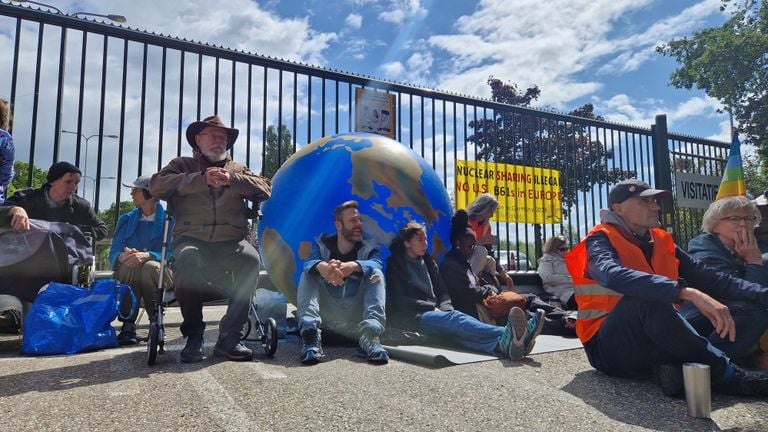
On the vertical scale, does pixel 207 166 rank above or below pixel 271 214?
above

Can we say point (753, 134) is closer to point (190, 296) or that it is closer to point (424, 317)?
point (424, 317)

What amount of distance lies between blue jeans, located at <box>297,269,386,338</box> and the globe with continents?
44cm

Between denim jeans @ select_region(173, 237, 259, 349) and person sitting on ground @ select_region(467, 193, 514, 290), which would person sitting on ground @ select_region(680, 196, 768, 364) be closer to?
person sitting on ground @ select_region(467, 193, 514, 290)

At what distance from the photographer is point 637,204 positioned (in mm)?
A: 3029

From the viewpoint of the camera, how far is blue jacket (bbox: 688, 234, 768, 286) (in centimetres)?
326

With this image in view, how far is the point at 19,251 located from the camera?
366cm

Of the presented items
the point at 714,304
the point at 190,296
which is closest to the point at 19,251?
the point at 190,296

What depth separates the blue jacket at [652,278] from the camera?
2.53 metres

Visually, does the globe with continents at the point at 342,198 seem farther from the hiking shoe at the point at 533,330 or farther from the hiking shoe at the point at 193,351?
the hiking shoe at the point at 533,330

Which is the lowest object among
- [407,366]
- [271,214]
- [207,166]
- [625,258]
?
[407,366]

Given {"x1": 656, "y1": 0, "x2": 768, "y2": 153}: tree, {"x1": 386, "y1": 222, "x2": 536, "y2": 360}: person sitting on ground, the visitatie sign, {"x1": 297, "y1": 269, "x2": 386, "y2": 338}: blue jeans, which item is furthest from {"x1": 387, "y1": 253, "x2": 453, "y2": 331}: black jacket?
{"x1": 656, "y1": 0, "x2": 768, "y2": 153}: tree

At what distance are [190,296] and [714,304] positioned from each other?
3018mm

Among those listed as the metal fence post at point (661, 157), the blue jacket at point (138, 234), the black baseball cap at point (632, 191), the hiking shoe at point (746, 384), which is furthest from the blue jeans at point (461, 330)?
the metal fence post at point (661, 157)

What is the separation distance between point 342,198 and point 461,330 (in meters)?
1.42
